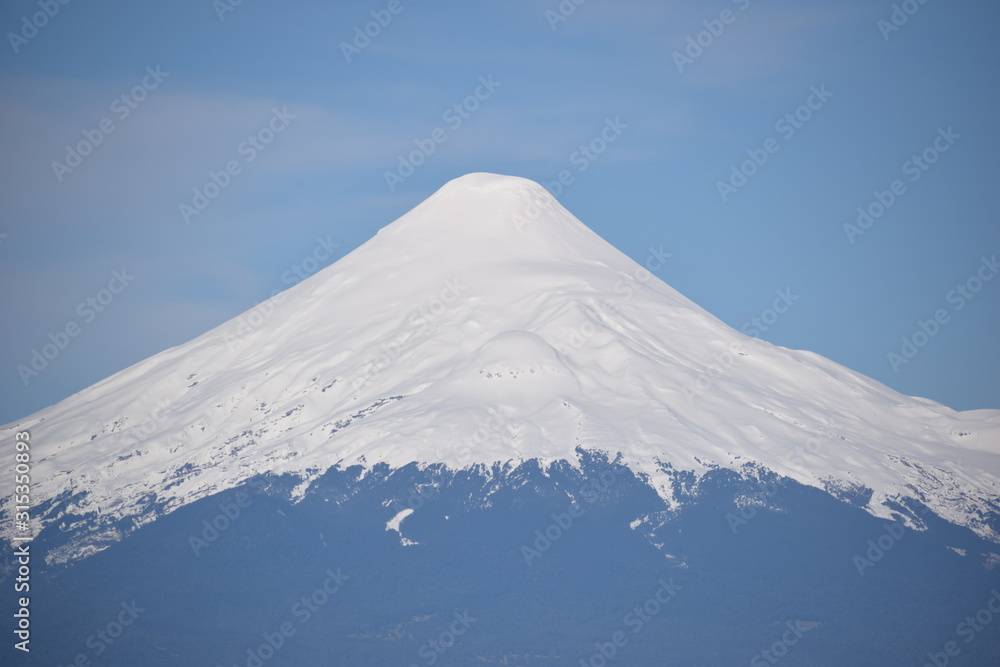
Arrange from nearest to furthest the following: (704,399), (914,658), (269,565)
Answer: (914,658)
(269,565)
(704,399)

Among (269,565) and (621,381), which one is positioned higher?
(621,381)

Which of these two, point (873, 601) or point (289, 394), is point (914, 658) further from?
point (289, 394)

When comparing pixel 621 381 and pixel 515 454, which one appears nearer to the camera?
pixel 515 454

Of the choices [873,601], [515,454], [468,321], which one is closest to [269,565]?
[515,454]

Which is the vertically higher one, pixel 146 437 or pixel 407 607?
pixel 146 437

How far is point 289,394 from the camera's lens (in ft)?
629

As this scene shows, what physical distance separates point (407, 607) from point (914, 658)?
163 ft

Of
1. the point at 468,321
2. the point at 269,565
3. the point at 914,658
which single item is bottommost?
the point at 914,658

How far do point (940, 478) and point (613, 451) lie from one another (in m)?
37.7

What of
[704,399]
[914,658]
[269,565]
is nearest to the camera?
[914,658]

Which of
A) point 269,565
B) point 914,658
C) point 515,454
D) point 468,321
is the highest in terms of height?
point 468,321

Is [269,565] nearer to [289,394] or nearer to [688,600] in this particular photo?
[289,394]

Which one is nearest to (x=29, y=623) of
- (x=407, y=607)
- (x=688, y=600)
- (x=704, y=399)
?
(x=407, y=607)

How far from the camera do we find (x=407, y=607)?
16275 centimetres
